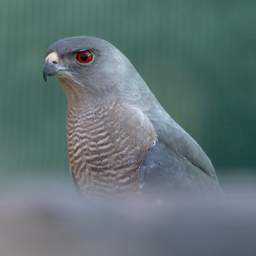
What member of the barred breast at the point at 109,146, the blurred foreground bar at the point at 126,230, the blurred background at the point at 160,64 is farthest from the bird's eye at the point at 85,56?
the blurred background at the point at 160,64

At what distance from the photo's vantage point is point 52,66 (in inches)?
98.1

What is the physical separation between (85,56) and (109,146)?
384mm

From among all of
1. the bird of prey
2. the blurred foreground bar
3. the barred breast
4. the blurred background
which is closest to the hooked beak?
the bird of prey

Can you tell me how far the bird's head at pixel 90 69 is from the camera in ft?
8.18

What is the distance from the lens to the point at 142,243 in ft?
1.69

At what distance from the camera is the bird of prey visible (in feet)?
7.58

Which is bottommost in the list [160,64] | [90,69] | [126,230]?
[160,64]

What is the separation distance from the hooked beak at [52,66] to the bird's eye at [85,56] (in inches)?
2.4

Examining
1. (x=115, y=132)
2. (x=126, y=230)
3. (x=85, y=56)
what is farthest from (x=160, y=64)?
(x=126, y=230)

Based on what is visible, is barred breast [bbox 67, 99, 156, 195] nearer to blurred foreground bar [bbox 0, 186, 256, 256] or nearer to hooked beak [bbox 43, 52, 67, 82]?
hooked beak [bbox 43, 52, 67, 82]

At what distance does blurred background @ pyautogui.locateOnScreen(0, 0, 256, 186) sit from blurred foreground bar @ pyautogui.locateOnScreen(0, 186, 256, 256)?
17.4ft

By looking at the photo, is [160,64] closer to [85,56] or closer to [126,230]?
[85,56]

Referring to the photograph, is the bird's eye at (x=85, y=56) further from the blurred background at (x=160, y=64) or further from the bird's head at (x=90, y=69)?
the blurred background at (x=160, y=64)

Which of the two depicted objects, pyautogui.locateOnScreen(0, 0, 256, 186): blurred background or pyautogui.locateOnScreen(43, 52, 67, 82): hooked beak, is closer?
pyautogui.locateOnScreen(43, 52, 67, 82): hooked beak
